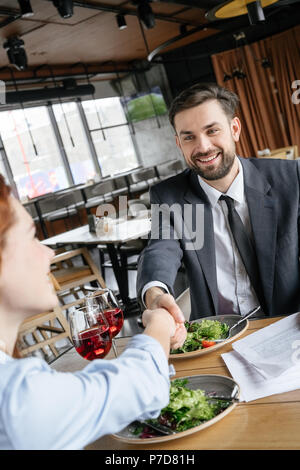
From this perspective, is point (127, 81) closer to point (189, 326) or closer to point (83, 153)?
point (83, 153)

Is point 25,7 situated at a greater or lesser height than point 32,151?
greater

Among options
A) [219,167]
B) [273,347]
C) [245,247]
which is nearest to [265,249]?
[245,247]

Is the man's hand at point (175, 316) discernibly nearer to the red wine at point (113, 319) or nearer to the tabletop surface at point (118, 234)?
the red wine at point (113, 319)

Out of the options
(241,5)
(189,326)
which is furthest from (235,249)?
(241,5)

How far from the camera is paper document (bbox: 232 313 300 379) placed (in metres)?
1.07

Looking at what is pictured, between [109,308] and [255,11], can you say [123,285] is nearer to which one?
[255,11]

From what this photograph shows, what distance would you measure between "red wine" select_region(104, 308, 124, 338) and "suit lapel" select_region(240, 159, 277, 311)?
77 cm

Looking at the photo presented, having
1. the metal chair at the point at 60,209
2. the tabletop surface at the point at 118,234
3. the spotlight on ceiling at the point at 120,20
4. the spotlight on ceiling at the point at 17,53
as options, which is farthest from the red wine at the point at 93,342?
the metal chair at the point at 60,209

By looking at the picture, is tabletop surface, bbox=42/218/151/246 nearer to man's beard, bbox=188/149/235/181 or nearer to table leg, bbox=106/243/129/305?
table leg, bbox=106/243/129/305

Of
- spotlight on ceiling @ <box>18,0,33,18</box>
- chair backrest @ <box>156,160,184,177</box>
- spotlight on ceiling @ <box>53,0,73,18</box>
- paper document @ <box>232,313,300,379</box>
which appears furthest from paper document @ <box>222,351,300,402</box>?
chair backrest @ <box>156,160,184,177</box>

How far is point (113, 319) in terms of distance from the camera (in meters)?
1.24

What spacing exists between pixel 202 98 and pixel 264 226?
619 mm

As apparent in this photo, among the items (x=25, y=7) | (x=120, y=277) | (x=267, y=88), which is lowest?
(x=120, y=277)

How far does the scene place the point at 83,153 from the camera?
37.8 feet
